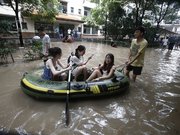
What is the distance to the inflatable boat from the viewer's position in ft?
11.9

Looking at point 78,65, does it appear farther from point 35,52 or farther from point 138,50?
point 35,52

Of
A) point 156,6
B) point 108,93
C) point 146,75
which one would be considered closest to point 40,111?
point 108,93

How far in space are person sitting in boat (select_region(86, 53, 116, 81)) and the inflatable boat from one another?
193 millimetres

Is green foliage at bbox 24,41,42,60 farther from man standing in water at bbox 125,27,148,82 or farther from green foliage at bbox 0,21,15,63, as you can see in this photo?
man standing in water at bbox 125,27,148,82

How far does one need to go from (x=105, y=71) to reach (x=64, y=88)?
1.32 meters

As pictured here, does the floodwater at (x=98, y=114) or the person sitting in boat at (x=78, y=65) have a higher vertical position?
the person sitting in boat at (x=78, y=65)

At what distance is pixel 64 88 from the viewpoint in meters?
3.64


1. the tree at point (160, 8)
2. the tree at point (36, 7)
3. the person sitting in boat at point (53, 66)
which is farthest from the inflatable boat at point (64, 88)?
the tree at point (160, 8)

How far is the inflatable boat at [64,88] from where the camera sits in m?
3.63

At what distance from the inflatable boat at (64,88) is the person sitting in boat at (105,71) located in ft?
0.63

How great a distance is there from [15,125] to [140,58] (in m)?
3.51

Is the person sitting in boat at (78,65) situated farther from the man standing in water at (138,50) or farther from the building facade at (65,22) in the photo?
the building facade at (65,22)

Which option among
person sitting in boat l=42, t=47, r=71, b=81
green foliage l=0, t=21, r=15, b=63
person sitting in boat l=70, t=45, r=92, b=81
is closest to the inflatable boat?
person sitting in boat l=42, t=47, r=71, b=81

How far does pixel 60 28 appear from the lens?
22.3m
